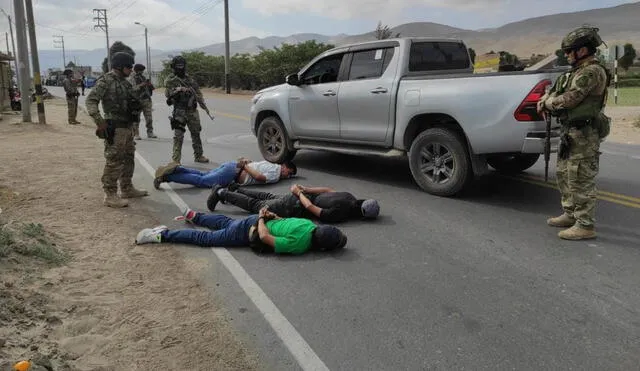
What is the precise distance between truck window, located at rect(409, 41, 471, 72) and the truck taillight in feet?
6.17

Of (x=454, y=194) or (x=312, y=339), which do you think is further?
(x=454, y=194)

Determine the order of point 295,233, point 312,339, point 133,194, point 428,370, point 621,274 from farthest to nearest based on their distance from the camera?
1. point 133,194
2. point 295,233
3. point 621,274
4. point 312,339
5. point 428,370

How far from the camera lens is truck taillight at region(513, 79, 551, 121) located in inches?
221

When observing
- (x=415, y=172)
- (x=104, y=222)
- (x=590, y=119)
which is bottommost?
(x=104, y=222)

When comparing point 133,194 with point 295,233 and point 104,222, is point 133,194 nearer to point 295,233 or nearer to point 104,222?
point 104,222

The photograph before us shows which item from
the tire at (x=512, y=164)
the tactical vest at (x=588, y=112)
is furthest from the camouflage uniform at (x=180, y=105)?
the tactical vest at (x=588, y=112)

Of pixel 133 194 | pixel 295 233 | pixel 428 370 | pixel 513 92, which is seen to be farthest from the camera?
pixel 133 194

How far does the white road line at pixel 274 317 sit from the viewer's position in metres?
3.17

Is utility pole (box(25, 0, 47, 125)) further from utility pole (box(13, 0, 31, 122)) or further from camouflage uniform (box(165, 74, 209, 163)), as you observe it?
camouflage uniform (box(165, 74, 209, 163))

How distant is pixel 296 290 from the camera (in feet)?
13.6

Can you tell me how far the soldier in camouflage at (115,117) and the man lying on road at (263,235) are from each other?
68.4 inches

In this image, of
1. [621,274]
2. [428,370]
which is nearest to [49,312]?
[428,370]

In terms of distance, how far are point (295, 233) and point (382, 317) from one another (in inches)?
57.6

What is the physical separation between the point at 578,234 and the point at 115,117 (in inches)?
216
